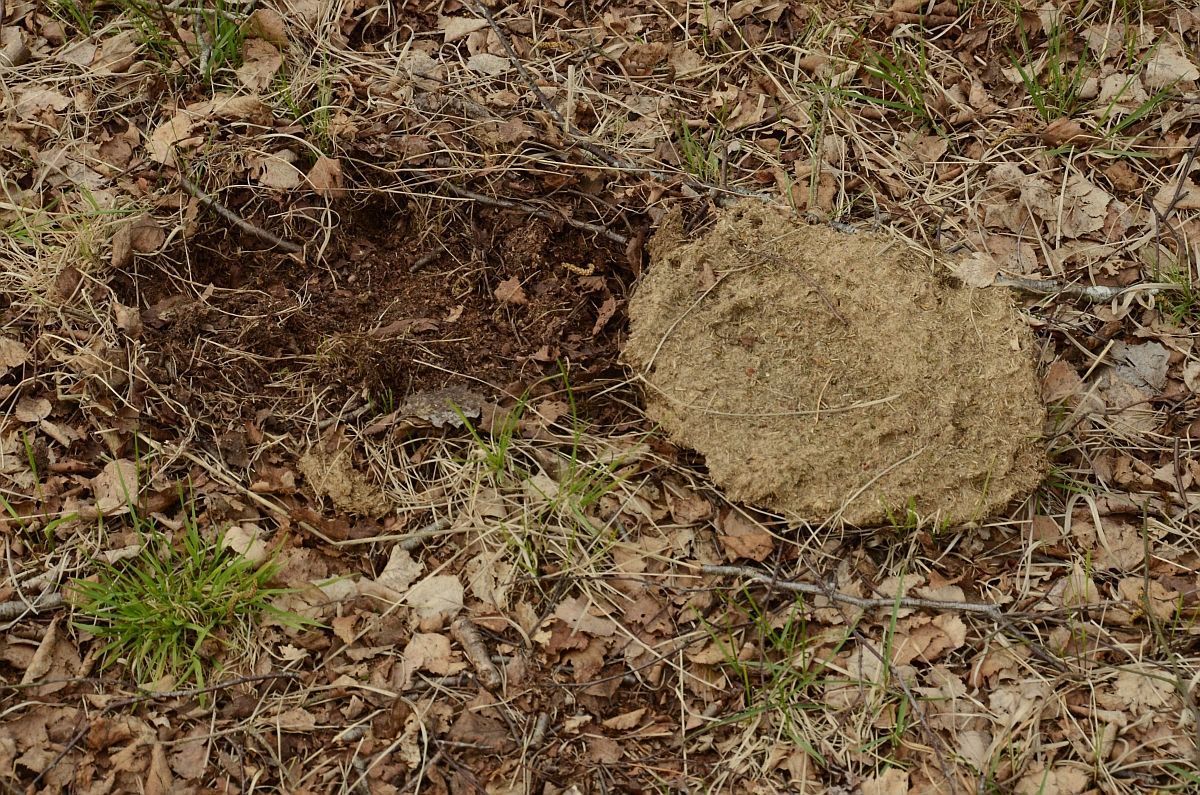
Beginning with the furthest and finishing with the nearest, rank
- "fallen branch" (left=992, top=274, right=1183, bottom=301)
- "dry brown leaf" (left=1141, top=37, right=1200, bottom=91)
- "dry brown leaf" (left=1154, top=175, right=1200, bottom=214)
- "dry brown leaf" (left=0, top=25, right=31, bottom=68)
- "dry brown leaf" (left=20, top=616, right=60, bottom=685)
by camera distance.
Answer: "dry brown leaf" (left=0, top=25, right=31, bottom=68) < "dry brown leaf" (left=1141, top=37, right=1200, bottom=91) < "dry brown leaf" (left=1154, top=175, right=1200, bottom=214) < "fallen branch" (left=992, top=274, right=1183, bottom=301) < "dry brown leaf" (left=20, top=616, right=60, bottom=685)

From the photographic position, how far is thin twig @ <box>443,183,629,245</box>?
2.73 metres

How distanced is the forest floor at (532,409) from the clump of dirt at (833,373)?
93 mm

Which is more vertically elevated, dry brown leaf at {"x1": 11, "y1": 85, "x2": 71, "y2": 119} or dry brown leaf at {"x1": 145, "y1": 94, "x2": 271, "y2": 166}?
dry brown leaf at {"x1": 11, "y1": 85, "x2": 71, "y2": 119}

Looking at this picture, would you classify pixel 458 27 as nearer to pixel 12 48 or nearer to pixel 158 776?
pixel 12 48

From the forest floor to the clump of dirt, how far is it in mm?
93

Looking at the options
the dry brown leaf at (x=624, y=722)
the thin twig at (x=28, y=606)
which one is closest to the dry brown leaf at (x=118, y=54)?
the thin twig at (x=28, y=606)

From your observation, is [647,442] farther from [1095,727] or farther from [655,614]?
[1095,727]

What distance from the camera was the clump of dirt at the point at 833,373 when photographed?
2412 millimetres

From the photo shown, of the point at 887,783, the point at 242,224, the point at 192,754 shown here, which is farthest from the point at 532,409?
the point at 887,783

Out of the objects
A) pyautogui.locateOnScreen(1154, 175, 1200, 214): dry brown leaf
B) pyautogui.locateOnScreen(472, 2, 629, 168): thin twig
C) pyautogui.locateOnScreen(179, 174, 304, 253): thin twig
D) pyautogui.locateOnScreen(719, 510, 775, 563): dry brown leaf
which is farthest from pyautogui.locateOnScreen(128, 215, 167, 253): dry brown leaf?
pyautogui.locateOnScreen(1154, 175, 1200, 214): dry brown leaf

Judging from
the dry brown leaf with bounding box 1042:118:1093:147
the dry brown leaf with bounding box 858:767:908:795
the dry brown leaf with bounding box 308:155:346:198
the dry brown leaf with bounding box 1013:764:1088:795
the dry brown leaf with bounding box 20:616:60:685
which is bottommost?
the dry brown leaf with bounding box 1013:764:1088:795

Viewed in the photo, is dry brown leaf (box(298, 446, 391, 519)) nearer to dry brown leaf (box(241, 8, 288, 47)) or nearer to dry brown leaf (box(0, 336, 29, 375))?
dry brown leaf (box(0, 336, 29, 375))

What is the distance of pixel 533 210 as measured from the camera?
2738 mm

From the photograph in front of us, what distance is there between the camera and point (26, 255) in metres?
2.73
